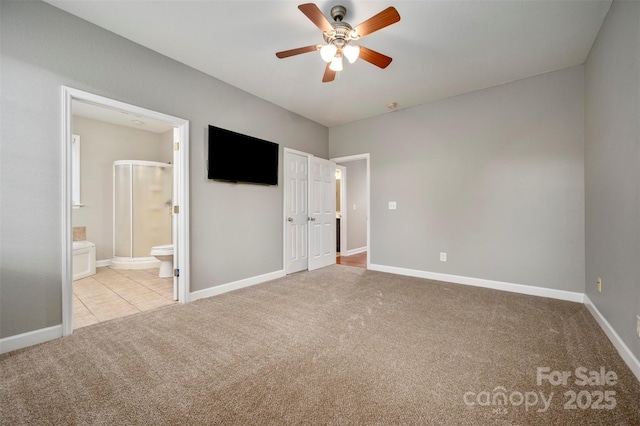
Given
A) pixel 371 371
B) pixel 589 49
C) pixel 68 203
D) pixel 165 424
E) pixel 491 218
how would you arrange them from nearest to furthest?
pixel 165 424 → pixel 371 371 → pixel 68 203 → pixel 589 49 → pixel 491 218

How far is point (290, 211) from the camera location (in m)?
4.29

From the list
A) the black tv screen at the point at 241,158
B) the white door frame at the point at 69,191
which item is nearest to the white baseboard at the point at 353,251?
the black tv screen at the point at 241,158

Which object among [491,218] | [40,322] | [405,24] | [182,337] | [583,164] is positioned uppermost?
[405,24]

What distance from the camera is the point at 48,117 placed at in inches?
83.2

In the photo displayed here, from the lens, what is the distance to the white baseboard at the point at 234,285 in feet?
10.1

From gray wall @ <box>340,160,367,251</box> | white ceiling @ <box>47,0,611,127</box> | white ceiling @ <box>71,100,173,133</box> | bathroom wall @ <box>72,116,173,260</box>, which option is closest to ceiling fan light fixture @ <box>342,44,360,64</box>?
white ceiling @ <box>47,0,611,127</box>

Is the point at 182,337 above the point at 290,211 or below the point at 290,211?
below

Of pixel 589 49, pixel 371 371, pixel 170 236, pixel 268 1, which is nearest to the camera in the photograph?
pixel 371 371

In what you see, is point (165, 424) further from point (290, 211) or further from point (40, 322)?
point (290, 211)

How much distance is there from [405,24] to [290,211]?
2.84 metres

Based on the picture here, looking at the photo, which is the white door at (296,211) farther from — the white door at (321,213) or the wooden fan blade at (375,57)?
the wooden fan blade at (375,57)

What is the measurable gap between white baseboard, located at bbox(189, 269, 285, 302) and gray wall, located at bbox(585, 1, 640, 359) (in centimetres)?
356

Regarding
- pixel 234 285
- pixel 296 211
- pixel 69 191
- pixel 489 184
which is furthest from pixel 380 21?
pixel 234 285

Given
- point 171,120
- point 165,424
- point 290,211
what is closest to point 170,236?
point 290,211
